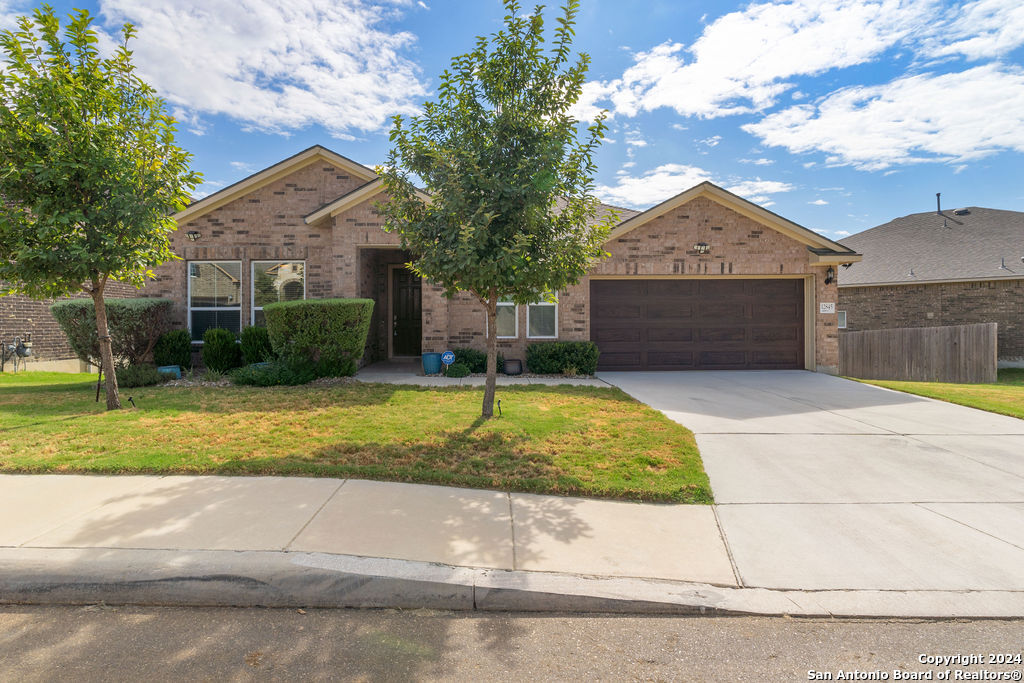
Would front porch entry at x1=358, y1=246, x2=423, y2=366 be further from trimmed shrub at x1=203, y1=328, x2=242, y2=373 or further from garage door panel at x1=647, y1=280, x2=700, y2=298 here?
garage door panel at x1=647, y1=280, x2=700, y2=298

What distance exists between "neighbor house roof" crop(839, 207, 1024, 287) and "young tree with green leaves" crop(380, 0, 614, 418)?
67.2 ft

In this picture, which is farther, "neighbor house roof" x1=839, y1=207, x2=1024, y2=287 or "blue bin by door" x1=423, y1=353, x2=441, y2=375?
"neighbor house roof" x1=839, y1=207, x2=1024, y2=287

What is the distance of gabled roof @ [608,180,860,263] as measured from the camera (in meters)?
13.3

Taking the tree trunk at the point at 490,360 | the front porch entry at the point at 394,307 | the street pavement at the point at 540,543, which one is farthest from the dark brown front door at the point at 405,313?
the street pavement at the point at 540,543

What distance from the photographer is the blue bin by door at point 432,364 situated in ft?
40.7

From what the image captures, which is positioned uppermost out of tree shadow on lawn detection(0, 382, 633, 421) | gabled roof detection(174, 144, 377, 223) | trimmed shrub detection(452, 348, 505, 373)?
gabled roof detection(174, 144, 377, 223)

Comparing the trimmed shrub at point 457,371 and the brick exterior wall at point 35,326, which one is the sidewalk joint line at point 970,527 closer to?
the trimmed shrub at point 457,371

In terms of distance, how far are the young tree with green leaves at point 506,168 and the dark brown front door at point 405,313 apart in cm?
913

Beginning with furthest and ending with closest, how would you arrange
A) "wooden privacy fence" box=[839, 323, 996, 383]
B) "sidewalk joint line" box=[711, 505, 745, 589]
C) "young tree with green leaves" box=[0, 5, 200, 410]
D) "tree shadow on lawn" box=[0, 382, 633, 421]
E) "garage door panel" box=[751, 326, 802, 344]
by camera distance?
"wooden privacy fence" box=[839, 323, 996, 383] → "garage door panel" box=[751, 326, 802, 344] → "tree shadow on lawn" box=[0, 382, 633, 421] → "young tree with green leaves" box=[0, 5, 200, 410] → "sidewalk joint line" box=[711, 505, 745, 589]

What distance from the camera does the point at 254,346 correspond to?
12242 millimetres

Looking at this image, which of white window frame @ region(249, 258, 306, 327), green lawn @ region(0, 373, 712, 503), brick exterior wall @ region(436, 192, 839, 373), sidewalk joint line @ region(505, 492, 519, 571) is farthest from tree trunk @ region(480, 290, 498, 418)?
white window frame @ region(249, 258, 306, 327)

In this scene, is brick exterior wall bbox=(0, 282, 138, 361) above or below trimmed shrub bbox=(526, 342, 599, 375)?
above

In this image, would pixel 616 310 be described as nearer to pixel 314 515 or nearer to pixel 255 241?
pixel 255 241

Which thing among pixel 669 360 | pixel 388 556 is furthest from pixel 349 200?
pixel 388 556
